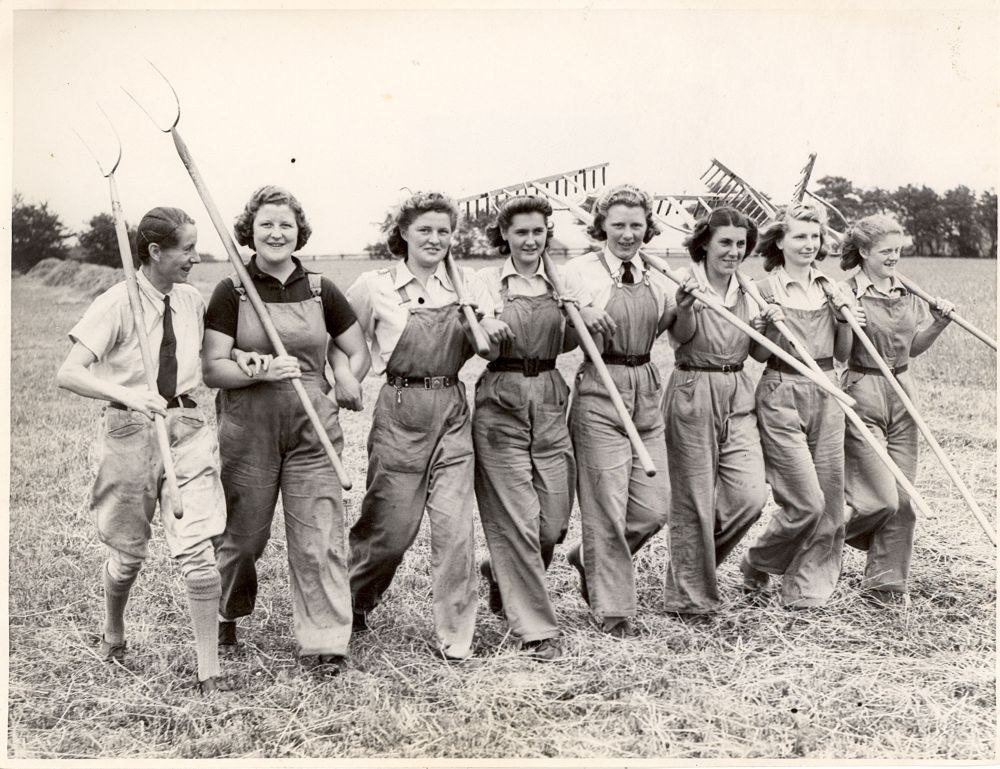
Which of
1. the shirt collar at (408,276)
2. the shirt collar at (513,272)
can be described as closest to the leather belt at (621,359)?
the shirt collar at (513,272)

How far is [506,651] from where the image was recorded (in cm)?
482

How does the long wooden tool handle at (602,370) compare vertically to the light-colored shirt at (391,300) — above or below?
below

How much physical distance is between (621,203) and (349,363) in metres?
1.59

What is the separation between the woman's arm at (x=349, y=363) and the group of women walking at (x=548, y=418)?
0.01 m

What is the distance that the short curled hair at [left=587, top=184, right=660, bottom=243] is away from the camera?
5.10 metres

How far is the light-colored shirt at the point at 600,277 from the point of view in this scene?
5.06 m

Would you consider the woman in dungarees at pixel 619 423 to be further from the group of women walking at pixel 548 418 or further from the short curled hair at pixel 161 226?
the short curled hair at pixel 161 226

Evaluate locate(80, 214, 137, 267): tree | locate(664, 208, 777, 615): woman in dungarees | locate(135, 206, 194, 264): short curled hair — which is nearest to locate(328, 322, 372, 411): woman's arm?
locate(135, 206, 194, 264): short curled hair

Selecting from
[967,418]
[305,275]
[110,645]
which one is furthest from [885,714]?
[967,418]

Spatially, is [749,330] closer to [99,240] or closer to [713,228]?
[713,228]

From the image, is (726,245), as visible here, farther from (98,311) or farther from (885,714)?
(98,311)

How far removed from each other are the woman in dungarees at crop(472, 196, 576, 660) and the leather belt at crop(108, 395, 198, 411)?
134 centimetres

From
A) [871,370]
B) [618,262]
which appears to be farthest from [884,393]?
[618,262]

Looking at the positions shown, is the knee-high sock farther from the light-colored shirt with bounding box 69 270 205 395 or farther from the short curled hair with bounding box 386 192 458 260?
the short curled hair with bounding box 386 192 458 260
